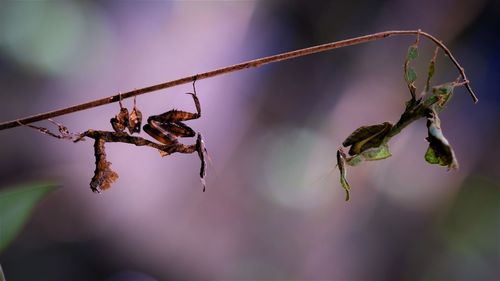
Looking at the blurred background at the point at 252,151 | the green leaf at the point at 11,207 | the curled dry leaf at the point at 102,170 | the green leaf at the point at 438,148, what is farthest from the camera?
the blurred background at the point at 252,151

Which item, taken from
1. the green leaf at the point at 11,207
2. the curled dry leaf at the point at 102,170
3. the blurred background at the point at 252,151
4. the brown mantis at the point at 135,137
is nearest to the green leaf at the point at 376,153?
the brown mantis at the point at 135,137

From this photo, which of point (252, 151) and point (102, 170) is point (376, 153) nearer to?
point (102, 170)

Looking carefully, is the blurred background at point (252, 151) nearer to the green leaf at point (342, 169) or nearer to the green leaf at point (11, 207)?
the green leaf at point (11, 207)

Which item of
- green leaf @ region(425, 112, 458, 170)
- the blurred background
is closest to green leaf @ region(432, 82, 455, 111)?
green leaf @ region(425, 112, 458, 170)

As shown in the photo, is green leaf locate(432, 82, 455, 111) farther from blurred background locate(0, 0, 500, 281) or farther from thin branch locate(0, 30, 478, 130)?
blurred background locate(0, 0, 500, 281)

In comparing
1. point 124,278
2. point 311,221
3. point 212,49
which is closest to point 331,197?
point 311,221

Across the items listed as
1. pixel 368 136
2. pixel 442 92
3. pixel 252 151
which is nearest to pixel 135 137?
pixel 368 136

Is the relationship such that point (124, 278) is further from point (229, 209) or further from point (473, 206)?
point (473, 206)
